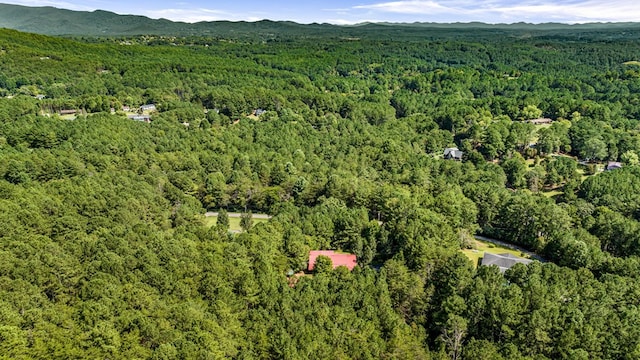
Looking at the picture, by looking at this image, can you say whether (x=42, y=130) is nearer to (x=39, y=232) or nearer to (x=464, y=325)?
(x=39, y=232)

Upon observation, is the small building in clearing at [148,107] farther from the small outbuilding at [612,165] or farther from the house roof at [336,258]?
the small outbuilding at [612,165]

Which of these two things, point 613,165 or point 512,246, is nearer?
point 512,246

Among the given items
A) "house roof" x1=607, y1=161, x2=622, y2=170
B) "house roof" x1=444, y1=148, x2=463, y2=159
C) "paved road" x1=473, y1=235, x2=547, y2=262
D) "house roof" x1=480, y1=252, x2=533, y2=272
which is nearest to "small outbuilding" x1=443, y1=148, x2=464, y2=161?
"house roof" x1=444, y1=148, x2=463, y2=159

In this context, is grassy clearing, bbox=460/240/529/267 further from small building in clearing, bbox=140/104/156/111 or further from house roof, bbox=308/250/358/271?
small building in clearing, bbox=140/104/156/111

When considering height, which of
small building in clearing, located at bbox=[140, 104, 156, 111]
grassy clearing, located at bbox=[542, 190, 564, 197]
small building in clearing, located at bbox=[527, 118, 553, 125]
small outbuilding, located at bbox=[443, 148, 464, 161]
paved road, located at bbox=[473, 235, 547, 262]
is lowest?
paved road, located at bbox=[473, 235, 547, 262]

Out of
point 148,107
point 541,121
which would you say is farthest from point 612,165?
point 148,107

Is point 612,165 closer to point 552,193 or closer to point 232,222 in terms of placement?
point 552,193
